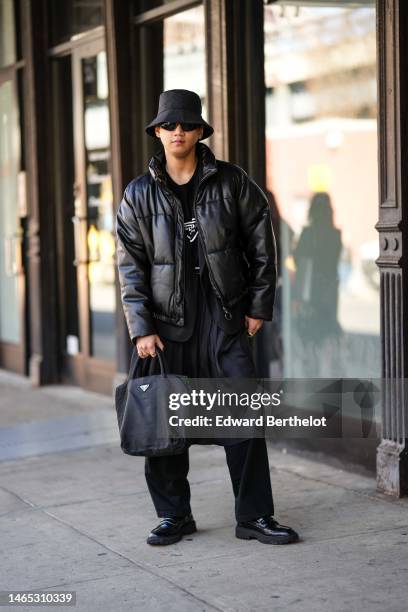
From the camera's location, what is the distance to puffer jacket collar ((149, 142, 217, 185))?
4812 mm

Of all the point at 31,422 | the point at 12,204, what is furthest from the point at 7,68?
the point at 31,422

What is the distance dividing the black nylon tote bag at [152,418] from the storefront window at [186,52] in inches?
127

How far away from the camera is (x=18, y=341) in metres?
10.5

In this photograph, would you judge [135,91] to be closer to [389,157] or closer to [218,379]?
[389,157]

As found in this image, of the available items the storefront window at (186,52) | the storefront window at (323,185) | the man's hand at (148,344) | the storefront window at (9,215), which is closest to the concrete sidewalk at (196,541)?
the storefront window at (323,185)

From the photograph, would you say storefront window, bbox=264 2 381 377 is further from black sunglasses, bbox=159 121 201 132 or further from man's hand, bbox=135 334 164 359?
man's hand, bbox=135 334 164 359

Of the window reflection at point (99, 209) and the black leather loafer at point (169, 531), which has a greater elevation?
the window reflection at point (99, 209)

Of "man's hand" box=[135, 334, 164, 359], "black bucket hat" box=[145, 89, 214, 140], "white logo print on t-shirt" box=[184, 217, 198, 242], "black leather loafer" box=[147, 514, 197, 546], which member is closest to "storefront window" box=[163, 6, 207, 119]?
"black bucket hat" box=[145, 89, 214, 140]

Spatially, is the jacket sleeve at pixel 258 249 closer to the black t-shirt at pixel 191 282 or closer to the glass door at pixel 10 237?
the black t-shirt at pixel 191 282

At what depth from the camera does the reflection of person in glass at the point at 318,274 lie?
663 centimetres

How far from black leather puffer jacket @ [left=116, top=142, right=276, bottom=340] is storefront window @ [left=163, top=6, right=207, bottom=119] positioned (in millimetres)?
2788

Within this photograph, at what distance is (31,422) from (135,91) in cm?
256

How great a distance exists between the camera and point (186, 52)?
25.8 feet

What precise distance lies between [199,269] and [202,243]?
4.8 inches
